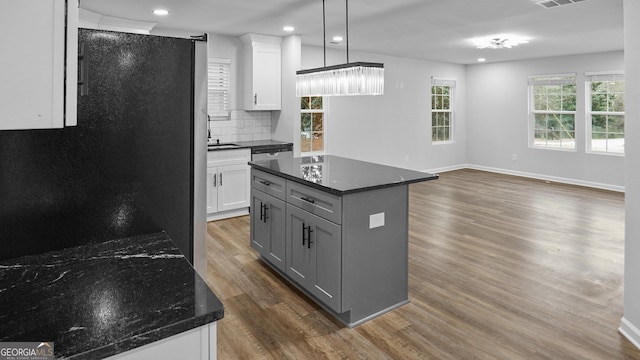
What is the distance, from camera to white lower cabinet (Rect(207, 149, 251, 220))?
5102 millimetres

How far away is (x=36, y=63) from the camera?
2.35 ft

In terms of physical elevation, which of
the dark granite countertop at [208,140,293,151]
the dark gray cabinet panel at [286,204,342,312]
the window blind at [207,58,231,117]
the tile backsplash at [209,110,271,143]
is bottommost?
the dark gray cabinet panel at [286,204,342,312]

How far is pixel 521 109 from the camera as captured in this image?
8352 millimetres

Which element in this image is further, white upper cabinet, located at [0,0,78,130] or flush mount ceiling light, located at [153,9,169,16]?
flush mount ceiling light, located at [153,9,169,16]

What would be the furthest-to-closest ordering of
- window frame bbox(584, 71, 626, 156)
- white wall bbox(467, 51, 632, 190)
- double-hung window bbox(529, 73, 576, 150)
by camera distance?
double-hung window bbox(529, 73, 576, 150) → white wall bbox(467, 51, 632, 190) → window frame bbox(584, 71, 626, 156)

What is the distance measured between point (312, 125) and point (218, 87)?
1.82 meters

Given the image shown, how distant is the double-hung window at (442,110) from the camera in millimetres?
8836

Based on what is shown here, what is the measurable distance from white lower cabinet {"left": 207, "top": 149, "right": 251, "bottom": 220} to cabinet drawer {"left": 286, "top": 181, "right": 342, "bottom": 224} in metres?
2.26

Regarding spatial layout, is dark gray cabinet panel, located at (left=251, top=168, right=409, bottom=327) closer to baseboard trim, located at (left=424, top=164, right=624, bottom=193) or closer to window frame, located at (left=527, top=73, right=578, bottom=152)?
baseboard trim, located at (left=424, top=164, right=624, bottom=193)

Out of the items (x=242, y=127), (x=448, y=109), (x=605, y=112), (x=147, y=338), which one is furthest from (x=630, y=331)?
(x=448, y=109)

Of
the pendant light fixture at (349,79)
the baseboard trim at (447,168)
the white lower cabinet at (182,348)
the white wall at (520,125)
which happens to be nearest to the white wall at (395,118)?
the baseboard trim at (447,168)

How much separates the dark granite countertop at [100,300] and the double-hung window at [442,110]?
826 centimetres

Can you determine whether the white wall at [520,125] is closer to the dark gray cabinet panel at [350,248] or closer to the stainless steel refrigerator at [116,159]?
the dark gray cabinet panel at [350,248]

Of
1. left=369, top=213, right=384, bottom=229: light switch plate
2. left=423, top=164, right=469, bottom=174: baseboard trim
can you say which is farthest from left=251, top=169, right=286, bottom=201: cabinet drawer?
left=423, top=164, right=469, bottom=174: baseboard trim
